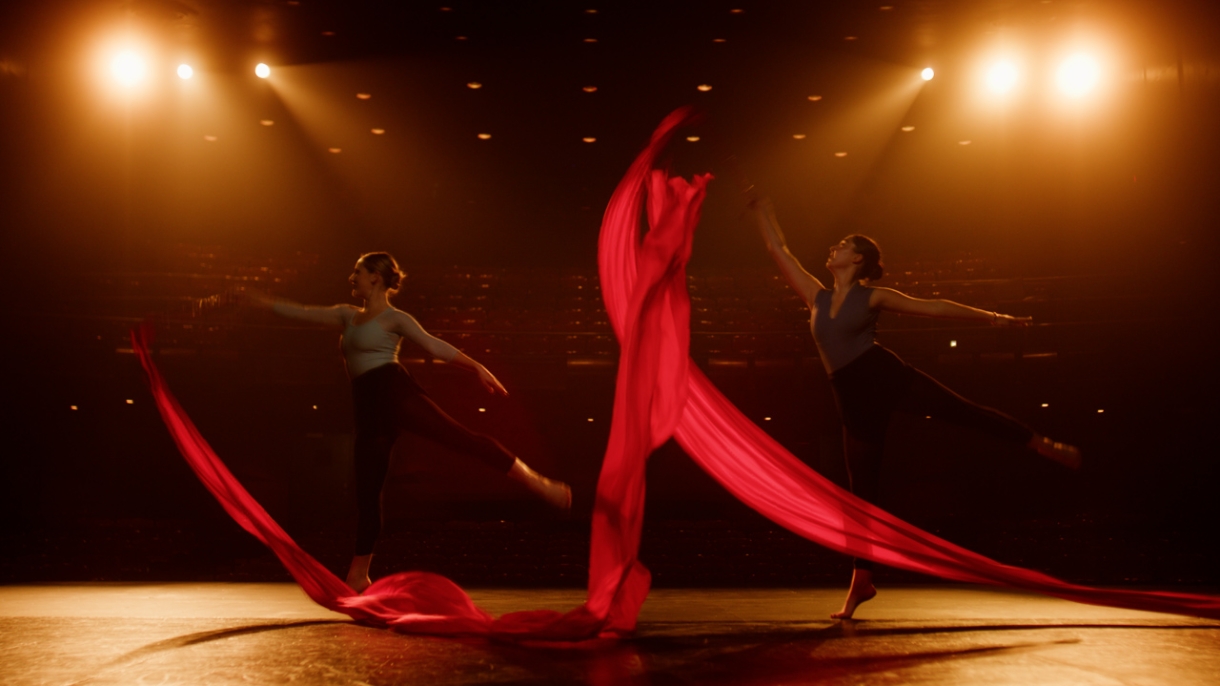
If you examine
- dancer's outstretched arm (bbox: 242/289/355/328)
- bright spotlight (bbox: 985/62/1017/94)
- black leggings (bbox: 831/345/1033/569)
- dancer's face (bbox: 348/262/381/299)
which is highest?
bright spotlight (bbox: 985/62/1017/94)

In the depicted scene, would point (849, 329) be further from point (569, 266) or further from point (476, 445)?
point (569, 266)

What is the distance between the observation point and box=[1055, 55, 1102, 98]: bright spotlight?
7781 mm

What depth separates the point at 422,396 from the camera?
11.2 feet

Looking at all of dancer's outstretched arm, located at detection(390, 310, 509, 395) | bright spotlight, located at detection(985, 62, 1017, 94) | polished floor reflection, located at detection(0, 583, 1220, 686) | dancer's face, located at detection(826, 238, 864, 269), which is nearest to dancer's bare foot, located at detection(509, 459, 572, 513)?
dancer's outstretched arm, located at detection(390, 310, 509, 395)

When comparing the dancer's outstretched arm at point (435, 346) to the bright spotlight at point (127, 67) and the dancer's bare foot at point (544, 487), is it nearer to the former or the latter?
the dancer's bare foot at point (544, 487)

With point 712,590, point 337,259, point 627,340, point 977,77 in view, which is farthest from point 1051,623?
point 337,259

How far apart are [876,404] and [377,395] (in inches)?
76.2

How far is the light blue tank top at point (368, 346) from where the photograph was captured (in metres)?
3.43

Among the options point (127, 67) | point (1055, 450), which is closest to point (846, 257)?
point (1055, 450)

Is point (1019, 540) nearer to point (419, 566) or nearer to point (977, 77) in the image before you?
point (977, 77)

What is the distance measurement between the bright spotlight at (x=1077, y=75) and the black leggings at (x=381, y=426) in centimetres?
708

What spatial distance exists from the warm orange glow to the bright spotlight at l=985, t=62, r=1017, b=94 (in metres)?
7.83

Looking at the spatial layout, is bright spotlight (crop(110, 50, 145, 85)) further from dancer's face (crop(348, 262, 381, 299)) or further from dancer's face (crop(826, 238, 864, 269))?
dancer's face (crop(826, 238, 864, 269))

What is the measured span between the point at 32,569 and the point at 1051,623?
22.5 feet
